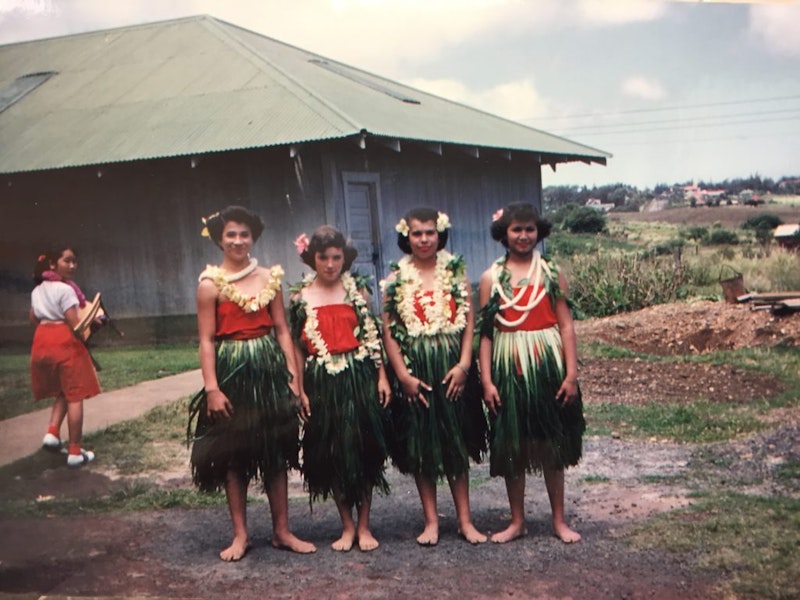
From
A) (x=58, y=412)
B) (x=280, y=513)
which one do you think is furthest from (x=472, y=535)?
Result: (x=58, y=412)

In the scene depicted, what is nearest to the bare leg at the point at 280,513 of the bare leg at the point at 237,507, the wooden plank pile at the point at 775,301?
the bare leg at the point at 237,507

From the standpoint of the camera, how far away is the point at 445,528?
3.26m

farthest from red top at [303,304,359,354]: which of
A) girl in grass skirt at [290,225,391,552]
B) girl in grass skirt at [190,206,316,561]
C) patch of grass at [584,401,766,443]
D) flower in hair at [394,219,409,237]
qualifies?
patch of grass at [584,401,766,443]

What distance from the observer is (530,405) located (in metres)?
3.03

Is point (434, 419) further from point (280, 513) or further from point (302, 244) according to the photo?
point (302, 244)

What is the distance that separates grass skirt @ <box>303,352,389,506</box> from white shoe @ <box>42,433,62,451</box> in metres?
0.97

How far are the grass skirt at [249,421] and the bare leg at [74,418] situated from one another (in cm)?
48

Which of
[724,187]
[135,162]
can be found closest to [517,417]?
[724,187]

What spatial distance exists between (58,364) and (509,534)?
6.08 ft

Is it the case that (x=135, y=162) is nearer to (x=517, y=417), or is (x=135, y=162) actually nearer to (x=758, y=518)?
(x=517, y=417)

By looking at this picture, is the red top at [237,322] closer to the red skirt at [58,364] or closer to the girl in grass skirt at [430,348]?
the girl in grass skirt at [430,348]

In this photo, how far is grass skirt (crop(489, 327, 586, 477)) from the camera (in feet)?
9.93

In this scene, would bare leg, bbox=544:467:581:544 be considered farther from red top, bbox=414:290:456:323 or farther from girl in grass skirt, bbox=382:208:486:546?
red top, bbox=414:290:456:323

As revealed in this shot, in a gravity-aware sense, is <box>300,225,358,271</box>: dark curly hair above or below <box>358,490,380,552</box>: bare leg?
above
